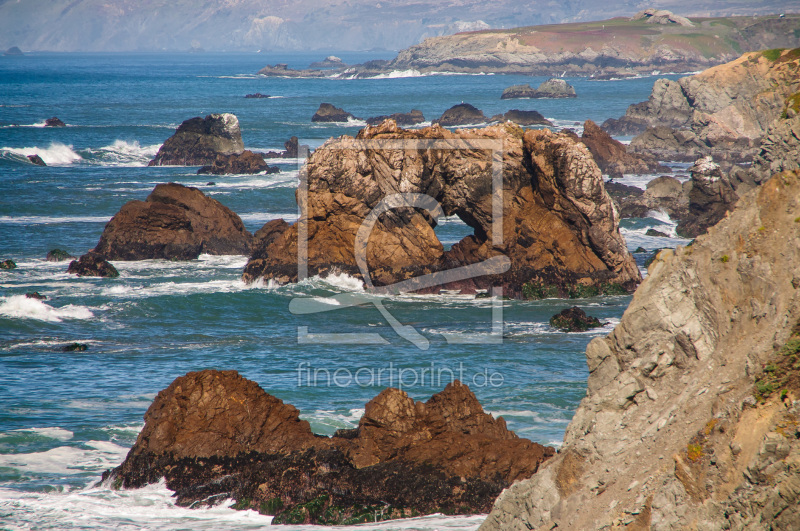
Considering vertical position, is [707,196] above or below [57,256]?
above

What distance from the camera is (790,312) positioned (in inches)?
279

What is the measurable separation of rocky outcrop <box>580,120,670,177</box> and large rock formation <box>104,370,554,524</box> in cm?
4964

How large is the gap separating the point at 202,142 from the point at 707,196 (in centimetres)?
4327

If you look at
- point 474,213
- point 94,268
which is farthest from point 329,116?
point 474,213

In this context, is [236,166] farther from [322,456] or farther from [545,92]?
[545,92]

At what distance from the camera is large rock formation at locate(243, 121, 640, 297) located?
100 feet

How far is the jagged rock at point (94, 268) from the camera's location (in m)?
33.4

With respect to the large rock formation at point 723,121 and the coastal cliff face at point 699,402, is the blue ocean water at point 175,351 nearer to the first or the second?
the coastal cliff face at point 699,402

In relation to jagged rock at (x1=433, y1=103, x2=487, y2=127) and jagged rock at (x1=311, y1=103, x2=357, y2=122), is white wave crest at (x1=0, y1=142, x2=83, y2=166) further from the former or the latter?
jagged rock at (x1=433, y1=103, x2=487, y2=127)

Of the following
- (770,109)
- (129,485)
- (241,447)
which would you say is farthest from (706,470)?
(770,109)

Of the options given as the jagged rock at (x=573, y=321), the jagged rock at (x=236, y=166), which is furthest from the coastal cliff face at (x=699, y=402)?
the jagged rock at (x=236, y=166)

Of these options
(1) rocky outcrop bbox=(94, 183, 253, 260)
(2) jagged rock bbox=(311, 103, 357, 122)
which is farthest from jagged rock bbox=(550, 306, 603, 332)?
(2) jagged rock bbox=(311, 103, 357, 122)

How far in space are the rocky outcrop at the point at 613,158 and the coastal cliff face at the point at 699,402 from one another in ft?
175

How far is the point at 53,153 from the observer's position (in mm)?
73000
